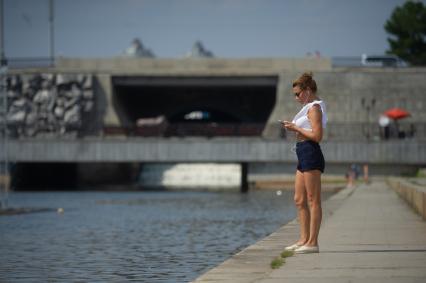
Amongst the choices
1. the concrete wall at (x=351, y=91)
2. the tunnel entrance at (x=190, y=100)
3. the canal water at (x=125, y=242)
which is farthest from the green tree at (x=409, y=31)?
the canal water at (x=125, y=242)

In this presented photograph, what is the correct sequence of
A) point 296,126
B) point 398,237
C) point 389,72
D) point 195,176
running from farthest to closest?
point 195,176 < point 389,72 < point 398,237 < point 296,126

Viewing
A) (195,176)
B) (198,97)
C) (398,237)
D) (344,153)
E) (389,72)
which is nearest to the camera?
(398,237)

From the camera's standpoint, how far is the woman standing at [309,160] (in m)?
15.0

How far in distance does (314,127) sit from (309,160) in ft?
1.46

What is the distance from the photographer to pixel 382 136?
3275 inches

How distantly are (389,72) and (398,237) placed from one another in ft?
230

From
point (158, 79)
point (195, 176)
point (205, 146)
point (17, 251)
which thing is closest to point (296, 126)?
point (17, 251)

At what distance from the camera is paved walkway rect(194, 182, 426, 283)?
40.4 feet

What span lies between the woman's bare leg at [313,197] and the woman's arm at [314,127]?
47 cm

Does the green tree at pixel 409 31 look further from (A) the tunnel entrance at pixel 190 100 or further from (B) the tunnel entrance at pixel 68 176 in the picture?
(B) the tunnel entrance at pixel 68 176

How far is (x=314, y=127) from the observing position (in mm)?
15008

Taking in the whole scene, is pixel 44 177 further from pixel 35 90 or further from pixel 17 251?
pixel 17 251

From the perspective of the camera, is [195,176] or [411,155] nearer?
[411,155]

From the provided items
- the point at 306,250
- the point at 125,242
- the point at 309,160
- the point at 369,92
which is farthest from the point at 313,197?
the point at 369,92
